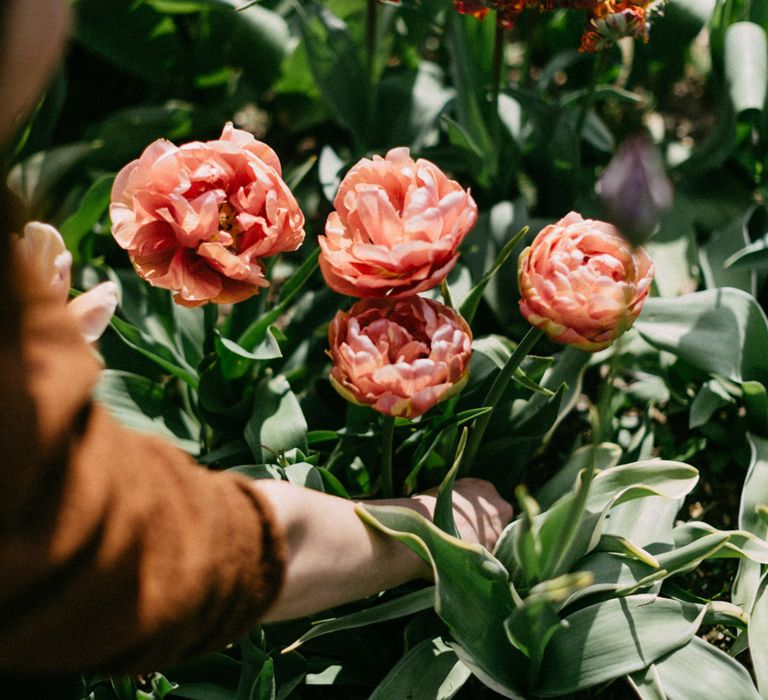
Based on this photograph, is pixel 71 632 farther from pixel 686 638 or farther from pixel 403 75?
pixel 403 75

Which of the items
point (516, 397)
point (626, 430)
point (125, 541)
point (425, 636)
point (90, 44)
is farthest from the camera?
point (90, 44)

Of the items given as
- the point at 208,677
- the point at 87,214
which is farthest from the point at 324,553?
the point at 87,214

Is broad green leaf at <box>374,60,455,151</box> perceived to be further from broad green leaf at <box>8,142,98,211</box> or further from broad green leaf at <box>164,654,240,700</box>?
broad green leaf at <box>164,654,240,700</box>

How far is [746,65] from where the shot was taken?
152 cm

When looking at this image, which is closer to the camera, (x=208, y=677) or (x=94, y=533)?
(x=94, y=533)

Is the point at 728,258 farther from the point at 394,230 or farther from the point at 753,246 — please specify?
the point at 394,230

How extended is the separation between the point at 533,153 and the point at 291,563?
112 cm

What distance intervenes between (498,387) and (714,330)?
17.0 inches

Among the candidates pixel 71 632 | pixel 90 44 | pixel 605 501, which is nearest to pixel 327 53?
pixel 90 44

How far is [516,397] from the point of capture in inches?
49.7

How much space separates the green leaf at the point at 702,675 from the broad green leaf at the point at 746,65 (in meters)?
0.91

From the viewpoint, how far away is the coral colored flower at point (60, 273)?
90 centimetres

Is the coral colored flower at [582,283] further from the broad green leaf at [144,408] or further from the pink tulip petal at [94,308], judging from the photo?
the broad green leaf at [144,408]

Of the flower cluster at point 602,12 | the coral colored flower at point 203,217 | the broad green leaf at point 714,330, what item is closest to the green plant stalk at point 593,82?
the flower cluster at point 602,12
